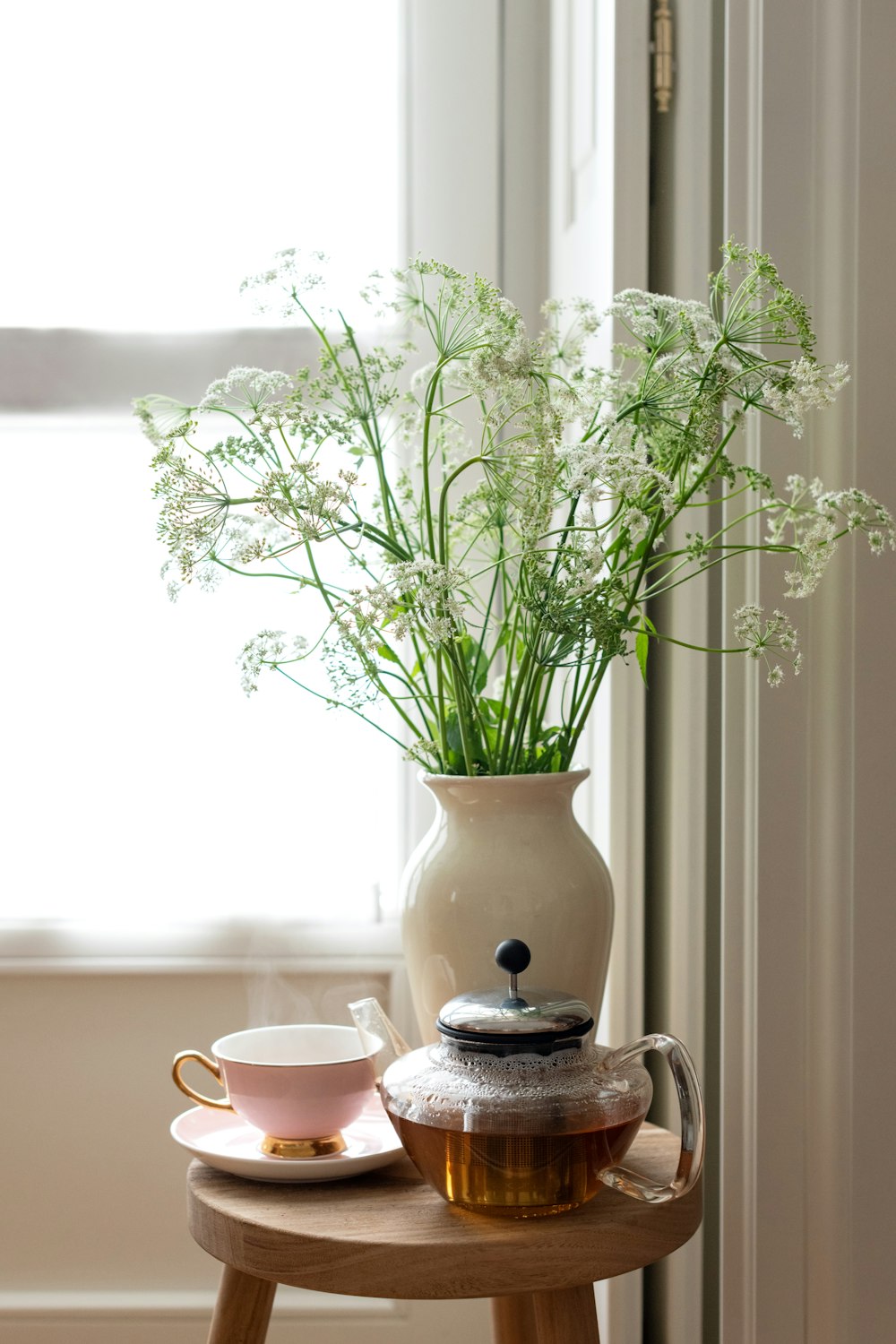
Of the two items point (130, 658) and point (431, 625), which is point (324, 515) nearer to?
point (431, 625)

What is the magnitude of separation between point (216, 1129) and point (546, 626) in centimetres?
45

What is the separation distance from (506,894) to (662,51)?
787mm

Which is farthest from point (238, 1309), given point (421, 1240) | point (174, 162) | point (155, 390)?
point (174, 162)

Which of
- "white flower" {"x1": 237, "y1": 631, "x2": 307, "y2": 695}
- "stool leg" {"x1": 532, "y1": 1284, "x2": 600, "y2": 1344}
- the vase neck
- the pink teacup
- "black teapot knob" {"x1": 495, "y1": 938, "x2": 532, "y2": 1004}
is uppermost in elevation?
"white flower" {"x1": 237, "y1": 631, "x2": 307, "y2": 695}

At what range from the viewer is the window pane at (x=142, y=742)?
4.67ft

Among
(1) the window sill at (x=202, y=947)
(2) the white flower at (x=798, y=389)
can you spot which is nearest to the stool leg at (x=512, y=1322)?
A: (1) the window sill at (x=202, y=947)

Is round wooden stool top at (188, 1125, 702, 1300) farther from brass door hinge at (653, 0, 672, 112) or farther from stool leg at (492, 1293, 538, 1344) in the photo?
brass door hinge at (653, 0, 672, 112)

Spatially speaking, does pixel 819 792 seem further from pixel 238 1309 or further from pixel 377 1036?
pixel 238 1309

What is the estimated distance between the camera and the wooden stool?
679mm

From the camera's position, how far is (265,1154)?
2.69 ft

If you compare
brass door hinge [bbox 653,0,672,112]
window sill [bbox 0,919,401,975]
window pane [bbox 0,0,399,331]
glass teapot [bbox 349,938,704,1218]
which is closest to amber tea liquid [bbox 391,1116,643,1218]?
glass teapot [bbox 349,938,704,1218]

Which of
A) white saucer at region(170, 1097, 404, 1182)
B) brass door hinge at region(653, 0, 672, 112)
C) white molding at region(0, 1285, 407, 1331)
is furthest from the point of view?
white molding at region(0, 1285, 407, 1331)

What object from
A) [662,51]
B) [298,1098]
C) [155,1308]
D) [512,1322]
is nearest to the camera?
[298,1098]

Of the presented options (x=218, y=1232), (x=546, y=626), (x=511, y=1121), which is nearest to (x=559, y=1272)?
(x=511, y=1121)
